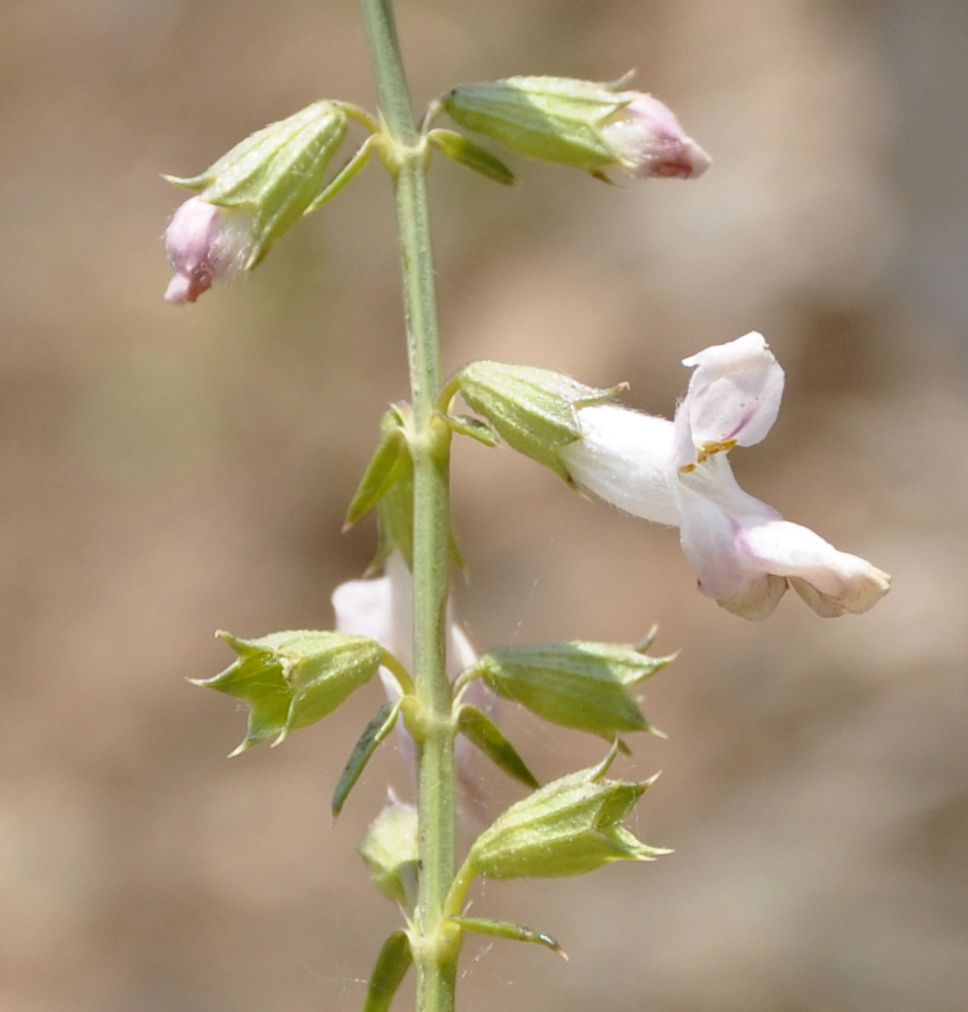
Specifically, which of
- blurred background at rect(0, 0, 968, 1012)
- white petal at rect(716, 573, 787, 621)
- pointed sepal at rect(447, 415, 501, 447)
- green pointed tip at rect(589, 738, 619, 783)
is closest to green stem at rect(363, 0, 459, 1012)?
pointed sepal at rect(447, 415, 501, 447)

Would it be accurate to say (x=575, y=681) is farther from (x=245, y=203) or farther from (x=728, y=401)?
(x=245, y=203)

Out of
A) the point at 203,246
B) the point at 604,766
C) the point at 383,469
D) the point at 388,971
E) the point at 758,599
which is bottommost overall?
the point at 388,971

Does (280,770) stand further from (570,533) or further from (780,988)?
(780,988)

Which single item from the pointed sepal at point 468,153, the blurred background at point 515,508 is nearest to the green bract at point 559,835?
the pointed sepal at point 468,153

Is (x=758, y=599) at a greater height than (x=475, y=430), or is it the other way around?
(x=475, y=430)

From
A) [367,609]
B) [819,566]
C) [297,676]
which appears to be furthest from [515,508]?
[819,566]

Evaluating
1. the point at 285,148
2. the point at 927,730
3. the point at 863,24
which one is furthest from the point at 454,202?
the point at 285,148

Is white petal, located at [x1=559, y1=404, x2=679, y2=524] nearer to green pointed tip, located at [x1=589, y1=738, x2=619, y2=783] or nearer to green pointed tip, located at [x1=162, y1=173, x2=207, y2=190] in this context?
green pointed tip, located at [x1=589, y1=738, x2=619, y2=783]
